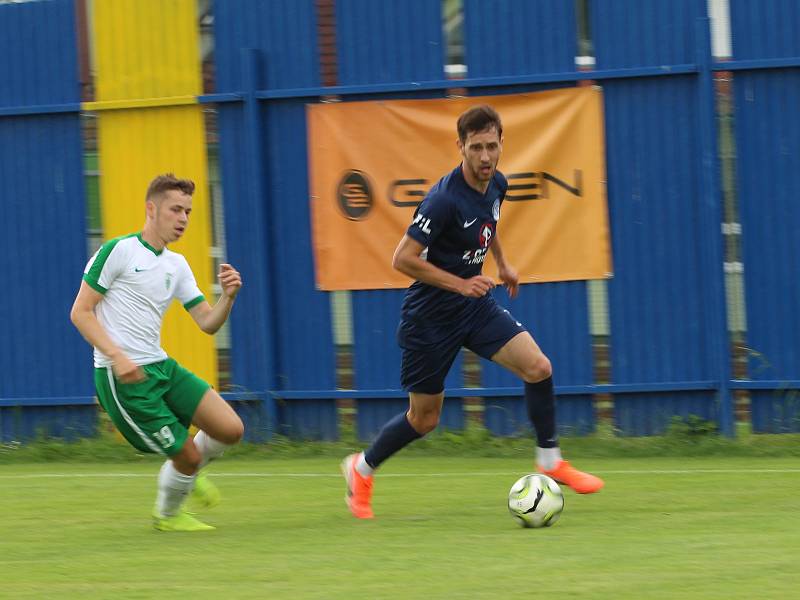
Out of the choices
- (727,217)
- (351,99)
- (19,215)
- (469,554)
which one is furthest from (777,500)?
(19,215)

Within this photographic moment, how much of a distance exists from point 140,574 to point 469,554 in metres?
1.34

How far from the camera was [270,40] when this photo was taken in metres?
10.6

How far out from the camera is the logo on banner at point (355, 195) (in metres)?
10.4

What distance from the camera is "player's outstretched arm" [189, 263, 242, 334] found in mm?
7004

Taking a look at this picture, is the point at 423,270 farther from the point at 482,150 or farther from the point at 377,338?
the point at 377,338

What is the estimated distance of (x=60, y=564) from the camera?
245 inches

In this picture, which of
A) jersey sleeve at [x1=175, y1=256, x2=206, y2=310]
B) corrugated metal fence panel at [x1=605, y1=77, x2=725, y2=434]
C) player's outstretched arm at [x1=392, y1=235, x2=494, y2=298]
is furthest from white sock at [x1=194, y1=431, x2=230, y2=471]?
corrugated metal fence panel at [x1=605, y1=77, x2=725, y2=434]

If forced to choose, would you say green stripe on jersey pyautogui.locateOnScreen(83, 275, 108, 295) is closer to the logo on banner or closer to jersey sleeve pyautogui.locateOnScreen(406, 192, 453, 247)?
jersey sleeve pyautogui.locateOnScreen(406, 192, 453, 247)

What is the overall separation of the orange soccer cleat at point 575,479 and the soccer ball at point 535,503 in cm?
48

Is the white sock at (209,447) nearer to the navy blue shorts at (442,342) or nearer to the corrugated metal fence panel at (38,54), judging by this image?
the navy blue shorts at (442,342)

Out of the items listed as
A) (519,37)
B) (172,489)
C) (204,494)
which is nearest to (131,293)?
(172,489)

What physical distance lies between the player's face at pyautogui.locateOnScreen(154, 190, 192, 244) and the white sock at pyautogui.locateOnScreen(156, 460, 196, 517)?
44.9 inches

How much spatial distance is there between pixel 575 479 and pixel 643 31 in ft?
12.6

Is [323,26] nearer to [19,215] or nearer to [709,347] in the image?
[19,215]
